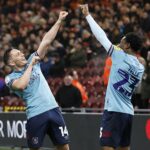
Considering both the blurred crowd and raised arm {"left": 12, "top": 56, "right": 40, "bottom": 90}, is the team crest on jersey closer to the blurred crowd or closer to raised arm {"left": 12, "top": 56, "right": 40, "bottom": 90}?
raised arm {"left": 12, "top": 56, "right": 40, "bottom": 90}

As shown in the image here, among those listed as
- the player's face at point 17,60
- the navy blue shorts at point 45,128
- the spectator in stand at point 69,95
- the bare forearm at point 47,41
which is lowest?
the spectator in stand at point 69,95

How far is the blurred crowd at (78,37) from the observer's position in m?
17.1

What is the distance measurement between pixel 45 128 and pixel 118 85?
3.89 feet

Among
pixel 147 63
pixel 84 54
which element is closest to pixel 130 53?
pixel 147 63

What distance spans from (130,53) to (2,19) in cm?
1559

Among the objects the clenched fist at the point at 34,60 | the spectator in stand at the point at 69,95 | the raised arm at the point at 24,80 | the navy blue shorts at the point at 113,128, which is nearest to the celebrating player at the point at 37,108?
the clenched fist at the point at 34,60

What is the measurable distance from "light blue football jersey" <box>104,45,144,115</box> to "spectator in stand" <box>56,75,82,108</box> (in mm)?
6718

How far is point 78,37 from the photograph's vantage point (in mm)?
19891

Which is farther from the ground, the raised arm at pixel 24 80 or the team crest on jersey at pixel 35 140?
the raised arm at pixel 24 80

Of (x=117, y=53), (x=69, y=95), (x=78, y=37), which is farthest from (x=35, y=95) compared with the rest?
(x=78, y=37)

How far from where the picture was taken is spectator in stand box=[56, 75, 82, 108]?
1617cm

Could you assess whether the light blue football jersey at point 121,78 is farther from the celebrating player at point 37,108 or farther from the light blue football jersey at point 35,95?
the light blue football jersey at point 35,95

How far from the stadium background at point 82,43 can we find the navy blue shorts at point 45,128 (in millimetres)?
4434

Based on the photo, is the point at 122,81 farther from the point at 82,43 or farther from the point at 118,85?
the point at 82,43
